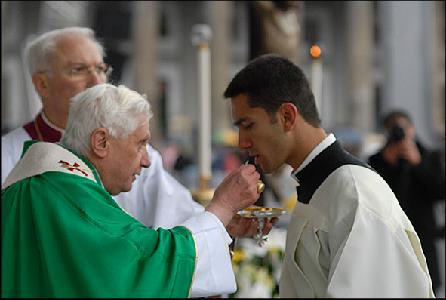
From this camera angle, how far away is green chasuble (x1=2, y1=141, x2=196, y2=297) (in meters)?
1.95

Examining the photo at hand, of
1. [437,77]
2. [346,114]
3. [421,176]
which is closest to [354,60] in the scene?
[346,114]

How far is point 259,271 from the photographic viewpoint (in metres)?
4.28

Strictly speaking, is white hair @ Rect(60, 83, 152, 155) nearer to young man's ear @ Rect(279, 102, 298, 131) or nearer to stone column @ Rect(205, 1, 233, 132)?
young man's ear @ Rect(279, 102, 298, 131)

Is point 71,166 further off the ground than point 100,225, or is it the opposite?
point 71,166

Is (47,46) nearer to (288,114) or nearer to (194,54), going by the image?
(288,114)

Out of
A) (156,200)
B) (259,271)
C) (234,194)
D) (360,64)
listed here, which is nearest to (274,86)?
(234,194)

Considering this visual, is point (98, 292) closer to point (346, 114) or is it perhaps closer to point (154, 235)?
point (154, 235)

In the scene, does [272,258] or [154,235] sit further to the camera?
[272,258]

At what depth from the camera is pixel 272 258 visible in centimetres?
431

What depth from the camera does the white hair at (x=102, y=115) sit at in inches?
94.0

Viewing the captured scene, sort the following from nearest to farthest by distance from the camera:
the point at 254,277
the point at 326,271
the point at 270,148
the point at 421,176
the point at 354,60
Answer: the point at 326,271, the point at 270,148, the point at 254,277, the point at 421,176, the point at 354,60

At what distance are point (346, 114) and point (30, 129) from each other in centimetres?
2515

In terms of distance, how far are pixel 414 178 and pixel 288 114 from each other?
9.66 ft

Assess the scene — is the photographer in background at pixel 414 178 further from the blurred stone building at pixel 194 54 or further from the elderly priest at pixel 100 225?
the blurred stone building at pixel 194 54
